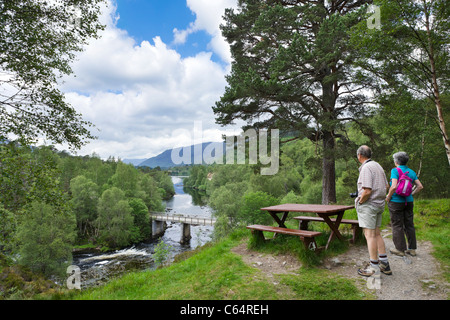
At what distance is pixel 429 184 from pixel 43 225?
3143 cm

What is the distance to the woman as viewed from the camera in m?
4.84

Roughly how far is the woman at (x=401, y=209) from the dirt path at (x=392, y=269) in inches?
10.1

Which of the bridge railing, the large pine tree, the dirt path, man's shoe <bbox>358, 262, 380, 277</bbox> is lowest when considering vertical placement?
the bridge railing

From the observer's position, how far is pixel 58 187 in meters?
7.50

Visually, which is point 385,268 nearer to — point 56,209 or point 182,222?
point 56,209

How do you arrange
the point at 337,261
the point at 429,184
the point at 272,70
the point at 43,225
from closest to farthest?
the point at 337,261 < the point at 272,70 < the point at 429,184 < the point at 43,225

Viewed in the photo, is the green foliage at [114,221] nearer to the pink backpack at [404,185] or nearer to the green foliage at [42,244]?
the green foliage at [42,244]

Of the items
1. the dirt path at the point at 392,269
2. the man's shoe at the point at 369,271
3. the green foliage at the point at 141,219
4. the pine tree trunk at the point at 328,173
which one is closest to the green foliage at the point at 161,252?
the dirt path at the point at 392,269

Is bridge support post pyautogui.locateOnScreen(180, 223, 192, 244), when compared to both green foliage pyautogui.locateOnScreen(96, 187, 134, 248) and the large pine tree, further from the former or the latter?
the large pine tree

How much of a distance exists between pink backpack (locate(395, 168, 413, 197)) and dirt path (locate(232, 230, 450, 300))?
128cm

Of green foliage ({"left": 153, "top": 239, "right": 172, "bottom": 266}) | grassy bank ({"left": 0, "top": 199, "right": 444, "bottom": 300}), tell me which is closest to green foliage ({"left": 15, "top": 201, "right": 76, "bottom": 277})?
green foliage ({"left": 153, "top": 239, "right": 172, "bottom": 266})

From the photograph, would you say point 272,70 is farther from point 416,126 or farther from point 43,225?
point 43,225

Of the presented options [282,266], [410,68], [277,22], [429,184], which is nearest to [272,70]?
[277,22]

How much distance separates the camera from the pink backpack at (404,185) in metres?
4.79
